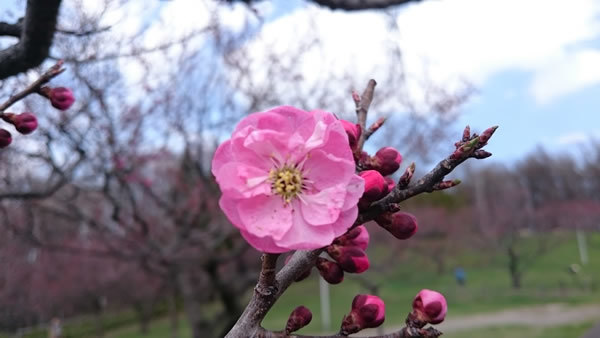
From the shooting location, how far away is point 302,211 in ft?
2.96

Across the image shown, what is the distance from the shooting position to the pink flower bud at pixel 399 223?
1010 mm

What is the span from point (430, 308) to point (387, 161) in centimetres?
33

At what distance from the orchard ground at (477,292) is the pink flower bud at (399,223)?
27.3ft

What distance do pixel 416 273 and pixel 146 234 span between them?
2327 centimetres

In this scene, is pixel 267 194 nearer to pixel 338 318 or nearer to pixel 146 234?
pixel 146 234

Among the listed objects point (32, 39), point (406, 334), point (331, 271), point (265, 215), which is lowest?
point (406, 334)

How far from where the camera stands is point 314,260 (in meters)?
1.00

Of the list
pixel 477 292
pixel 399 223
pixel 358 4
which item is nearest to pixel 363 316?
pixel 399 223

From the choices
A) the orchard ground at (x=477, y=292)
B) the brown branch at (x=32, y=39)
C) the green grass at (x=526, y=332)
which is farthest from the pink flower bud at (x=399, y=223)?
the green grass at (x=526, y=332)

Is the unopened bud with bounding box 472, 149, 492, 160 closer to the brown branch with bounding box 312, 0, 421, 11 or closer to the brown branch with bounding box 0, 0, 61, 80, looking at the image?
the brown branch with bounding box 0, 0, 61, 80

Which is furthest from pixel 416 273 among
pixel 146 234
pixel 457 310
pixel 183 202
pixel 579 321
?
pixel 146 234

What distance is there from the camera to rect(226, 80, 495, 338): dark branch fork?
872 millimetres

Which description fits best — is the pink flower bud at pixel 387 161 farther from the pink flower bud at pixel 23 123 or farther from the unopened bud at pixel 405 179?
the pink flower bud at pixel 23 123

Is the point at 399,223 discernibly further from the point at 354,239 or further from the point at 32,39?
the point at 32,39
